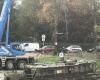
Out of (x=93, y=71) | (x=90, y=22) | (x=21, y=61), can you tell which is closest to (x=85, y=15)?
(x=90, y=22)

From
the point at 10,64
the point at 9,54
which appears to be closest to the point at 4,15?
the point at 9,54

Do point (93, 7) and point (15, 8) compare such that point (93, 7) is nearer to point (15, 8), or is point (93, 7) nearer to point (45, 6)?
point (45, 6)

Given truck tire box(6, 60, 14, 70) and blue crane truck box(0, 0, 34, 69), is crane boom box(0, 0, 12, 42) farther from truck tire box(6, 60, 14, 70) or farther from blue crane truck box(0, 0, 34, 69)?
truck tire box(6, 60, 14, 70)

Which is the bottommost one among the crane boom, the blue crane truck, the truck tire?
the truck tire

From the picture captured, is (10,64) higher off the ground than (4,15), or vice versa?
(4,15)

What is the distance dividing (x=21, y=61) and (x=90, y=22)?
3747 centimetres

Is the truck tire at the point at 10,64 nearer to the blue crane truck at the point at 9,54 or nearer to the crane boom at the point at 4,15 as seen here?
the blue crane truck at the point at 9,54

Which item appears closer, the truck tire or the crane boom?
the truck tire

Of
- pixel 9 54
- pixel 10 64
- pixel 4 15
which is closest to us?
pixel 10 64

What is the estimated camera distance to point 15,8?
77.3 meters

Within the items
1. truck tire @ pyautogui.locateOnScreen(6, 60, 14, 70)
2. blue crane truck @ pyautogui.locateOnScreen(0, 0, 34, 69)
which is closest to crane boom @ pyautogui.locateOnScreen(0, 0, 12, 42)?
blue crane truck @ pyautogui.locateOnScreen(0, 0, 34, 69)

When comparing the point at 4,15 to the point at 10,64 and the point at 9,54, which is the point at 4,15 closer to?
the point at 9,54

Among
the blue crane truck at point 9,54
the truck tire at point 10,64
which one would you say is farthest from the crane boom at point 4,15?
the truck tire at point 10,64

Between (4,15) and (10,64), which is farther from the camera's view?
(4,15)
